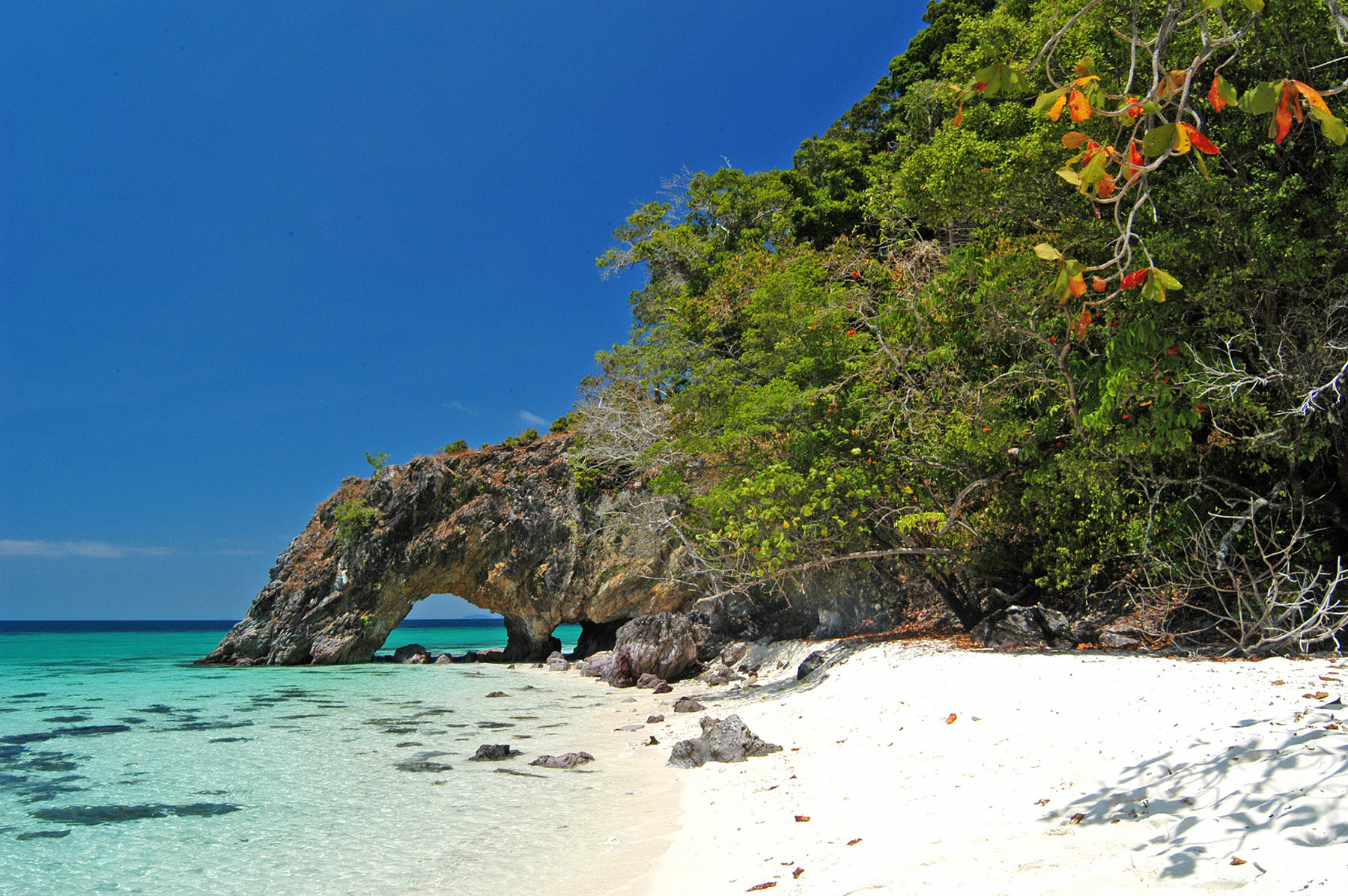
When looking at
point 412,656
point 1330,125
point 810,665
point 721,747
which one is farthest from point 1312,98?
point 412,656

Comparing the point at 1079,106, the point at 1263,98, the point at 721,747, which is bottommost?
the point at 721,747

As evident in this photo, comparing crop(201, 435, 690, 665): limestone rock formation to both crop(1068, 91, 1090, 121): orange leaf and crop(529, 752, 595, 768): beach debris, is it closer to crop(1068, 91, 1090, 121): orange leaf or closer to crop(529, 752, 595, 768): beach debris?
crop(529, 752, 595, 768): beach debris

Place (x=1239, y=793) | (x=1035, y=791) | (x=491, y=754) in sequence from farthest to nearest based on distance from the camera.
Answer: (x=491, y=754), (x=1035, y=791), (x=1239, y=793)

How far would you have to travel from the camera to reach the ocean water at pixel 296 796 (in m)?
5.05

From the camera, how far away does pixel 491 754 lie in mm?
8391

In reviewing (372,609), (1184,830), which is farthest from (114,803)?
(372,609)

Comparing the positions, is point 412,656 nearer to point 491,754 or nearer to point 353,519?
point 353,519

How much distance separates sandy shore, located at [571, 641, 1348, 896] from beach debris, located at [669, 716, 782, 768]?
0.81 ft

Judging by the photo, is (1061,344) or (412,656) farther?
(412,656)

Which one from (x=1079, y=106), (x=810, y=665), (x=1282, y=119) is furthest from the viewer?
(x=810, y=665)

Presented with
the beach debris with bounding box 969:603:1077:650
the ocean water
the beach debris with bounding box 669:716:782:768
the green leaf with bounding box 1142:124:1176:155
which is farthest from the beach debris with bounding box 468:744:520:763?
the green leaf with bounding box 1142:124:1176:155

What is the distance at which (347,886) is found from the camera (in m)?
4.74

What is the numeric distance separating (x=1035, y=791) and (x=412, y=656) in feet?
82.7

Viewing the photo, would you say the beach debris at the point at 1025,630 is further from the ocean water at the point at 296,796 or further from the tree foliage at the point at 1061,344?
the ocean water at the point at 296,796
